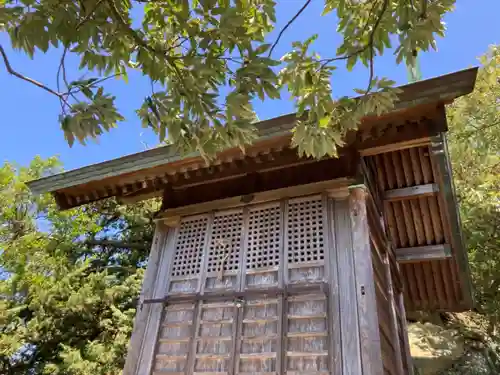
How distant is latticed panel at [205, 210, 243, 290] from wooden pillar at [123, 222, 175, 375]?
21.3 inches

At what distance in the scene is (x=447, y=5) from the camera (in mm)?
2082

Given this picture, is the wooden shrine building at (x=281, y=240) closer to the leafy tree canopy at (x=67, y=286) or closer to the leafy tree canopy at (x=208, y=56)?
the leafy tree canopy at (x=208, y=56)

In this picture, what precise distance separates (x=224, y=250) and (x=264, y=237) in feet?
1.51

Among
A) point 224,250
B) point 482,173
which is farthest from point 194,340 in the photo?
point 482,173

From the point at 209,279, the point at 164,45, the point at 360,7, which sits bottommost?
the point at 209,279

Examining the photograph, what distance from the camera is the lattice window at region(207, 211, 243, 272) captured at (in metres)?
4.27

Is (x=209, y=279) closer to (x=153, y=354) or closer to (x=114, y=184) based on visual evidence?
(x=153, y=354)

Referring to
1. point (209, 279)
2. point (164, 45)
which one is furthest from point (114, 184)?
point (164, 45)

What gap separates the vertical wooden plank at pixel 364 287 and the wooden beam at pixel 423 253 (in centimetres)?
206

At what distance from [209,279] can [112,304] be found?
7.74m

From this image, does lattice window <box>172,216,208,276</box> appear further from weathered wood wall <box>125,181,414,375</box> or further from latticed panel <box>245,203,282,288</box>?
latticed panel <box>245,203,282,288</box>

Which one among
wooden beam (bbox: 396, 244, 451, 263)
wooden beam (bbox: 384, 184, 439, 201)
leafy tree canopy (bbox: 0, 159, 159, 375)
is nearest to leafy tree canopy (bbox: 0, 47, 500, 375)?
leafy tree canopy (bbox: 0, 159, 159, 375)

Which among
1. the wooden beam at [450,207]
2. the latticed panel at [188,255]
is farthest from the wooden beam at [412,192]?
the latticed panel at [188,255]

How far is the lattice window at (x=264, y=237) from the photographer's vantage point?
4.12m
